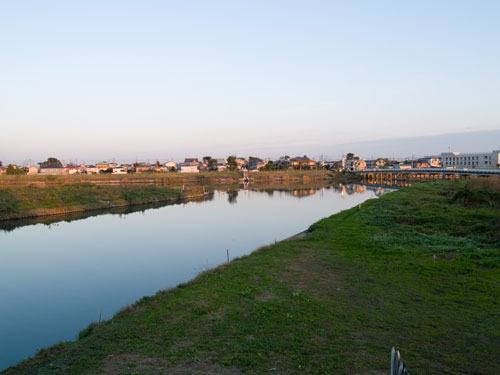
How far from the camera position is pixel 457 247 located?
10.4 m

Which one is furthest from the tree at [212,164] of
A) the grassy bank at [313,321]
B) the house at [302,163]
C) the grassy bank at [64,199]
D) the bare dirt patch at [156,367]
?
the bare dirt patch at [156,367]

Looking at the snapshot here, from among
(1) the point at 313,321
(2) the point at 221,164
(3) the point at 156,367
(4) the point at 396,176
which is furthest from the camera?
(2) the point at 221,164

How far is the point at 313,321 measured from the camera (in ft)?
18.6

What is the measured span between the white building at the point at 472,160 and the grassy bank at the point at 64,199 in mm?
76273

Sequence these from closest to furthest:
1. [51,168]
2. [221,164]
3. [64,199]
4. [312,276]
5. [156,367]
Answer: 1. [156,367]
2. [312,276]
3. [64,199]
4. [51,168]
5. [221,164]

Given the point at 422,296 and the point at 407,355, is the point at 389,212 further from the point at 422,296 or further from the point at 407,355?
the point at 407,355

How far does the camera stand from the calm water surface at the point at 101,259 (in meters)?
8.10

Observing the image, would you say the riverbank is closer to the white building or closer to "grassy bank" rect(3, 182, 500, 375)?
the white building

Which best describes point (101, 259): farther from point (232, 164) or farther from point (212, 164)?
point (212, 164)

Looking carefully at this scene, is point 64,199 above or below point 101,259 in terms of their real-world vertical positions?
above

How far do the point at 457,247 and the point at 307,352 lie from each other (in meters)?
7.81

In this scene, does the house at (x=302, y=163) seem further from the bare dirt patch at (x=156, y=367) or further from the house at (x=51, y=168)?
the bare dirt patch at (x=156, y=367)

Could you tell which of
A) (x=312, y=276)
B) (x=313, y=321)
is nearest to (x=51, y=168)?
(x=312, y=276)

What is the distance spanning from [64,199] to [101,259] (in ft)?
57.1
